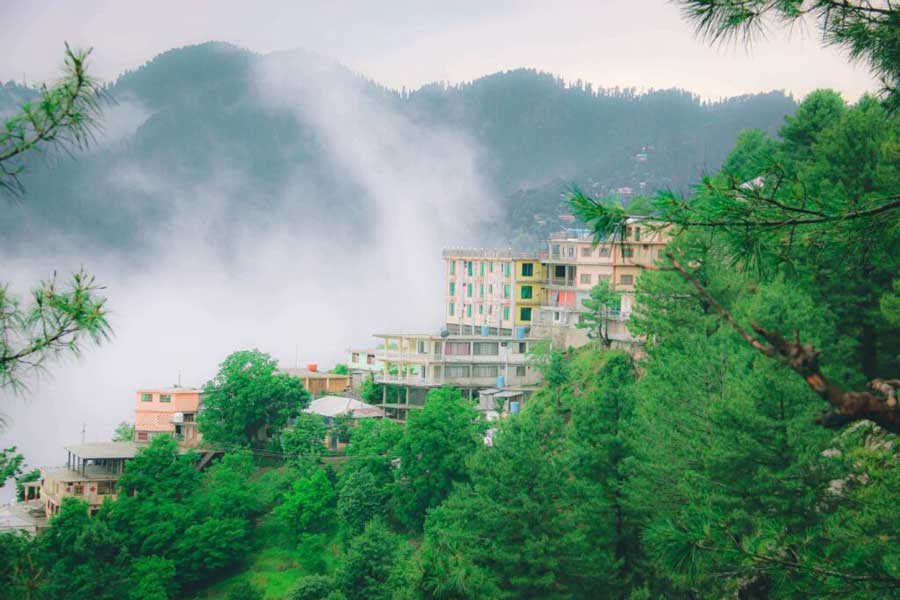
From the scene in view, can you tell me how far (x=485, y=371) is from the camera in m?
46.9

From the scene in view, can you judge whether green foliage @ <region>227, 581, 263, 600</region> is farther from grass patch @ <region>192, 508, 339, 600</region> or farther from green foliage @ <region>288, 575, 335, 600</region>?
green foliage @ <region>288, 575, 335, 600</region>

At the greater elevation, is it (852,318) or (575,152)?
(575,152)

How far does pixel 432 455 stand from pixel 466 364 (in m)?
12.9

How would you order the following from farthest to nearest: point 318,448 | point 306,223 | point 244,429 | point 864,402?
point 306,223 → point 244,429 → point 318,448 → point 864,402

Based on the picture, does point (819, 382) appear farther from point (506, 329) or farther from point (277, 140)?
point (277, 140)

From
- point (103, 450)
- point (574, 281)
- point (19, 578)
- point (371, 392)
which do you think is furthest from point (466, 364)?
point (19, 578)

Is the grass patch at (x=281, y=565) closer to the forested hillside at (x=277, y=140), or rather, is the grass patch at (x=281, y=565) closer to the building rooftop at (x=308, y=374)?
the building rooftop at (x=308, y=374)

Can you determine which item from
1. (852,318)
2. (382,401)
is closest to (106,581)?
(382,401)

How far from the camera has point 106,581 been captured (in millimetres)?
33719

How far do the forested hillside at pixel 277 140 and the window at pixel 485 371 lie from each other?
74729 millimetres

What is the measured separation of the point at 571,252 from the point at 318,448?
55.8 feet

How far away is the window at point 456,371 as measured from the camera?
152ft

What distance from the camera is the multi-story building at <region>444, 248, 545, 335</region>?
171ft

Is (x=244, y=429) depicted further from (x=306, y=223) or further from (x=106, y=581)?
(x=306, y=223)
